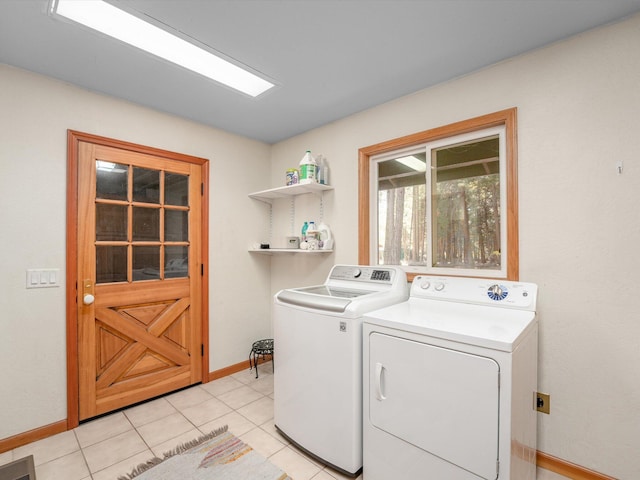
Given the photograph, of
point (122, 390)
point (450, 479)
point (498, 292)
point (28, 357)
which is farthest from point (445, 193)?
point (28, 357)

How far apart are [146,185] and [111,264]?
70 cm

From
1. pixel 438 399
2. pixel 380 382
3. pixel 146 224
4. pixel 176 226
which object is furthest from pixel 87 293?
pixel 438 399

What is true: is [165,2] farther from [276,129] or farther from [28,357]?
[28,357]

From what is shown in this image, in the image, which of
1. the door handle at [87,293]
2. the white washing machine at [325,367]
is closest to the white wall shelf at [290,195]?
the white washing machine at [325,367]

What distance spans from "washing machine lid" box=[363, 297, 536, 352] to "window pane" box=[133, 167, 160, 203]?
211cm

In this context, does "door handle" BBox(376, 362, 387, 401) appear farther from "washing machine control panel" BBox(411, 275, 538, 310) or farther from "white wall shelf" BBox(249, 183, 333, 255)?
"white wall shelf" BBox(249, 183, 333, 255)

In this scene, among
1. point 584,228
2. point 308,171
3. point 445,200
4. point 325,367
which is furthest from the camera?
point 308,171

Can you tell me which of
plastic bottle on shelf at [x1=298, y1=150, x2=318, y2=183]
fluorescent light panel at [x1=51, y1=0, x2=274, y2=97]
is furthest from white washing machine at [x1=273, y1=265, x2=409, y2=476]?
fluorescent light panel at [x1=51, y1=0, x2=274, y2=97]

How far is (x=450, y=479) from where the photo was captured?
4.20 ft

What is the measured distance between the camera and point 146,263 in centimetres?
253

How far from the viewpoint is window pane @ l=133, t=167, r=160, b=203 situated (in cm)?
247

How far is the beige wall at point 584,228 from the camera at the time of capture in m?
1.51

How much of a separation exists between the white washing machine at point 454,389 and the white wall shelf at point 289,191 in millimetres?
1423

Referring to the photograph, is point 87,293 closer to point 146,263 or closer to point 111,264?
point 111,264
